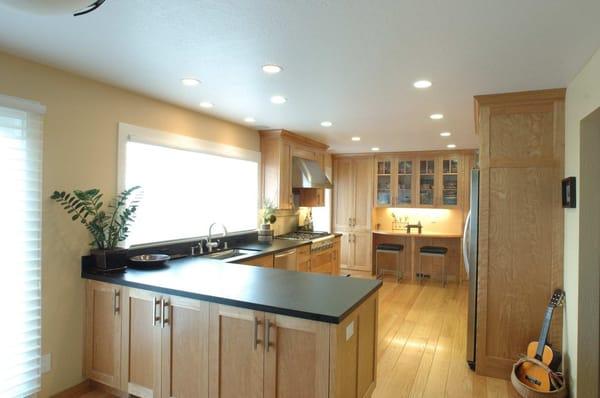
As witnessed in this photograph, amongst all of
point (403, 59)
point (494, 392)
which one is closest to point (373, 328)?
point (494, 392)

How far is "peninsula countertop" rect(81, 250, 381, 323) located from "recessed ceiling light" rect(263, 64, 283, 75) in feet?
4.90

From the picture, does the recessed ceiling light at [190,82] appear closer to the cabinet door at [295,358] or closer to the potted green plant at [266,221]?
the cabinet door at [295,358]

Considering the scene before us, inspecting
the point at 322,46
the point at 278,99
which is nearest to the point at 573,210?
the point at 322,46

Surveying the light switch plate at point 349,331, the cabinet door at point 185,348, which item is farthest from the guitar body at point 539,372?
the cabinet door at point 185,348

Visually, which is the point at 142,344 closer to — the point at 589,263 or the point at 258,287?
the point at 258,287

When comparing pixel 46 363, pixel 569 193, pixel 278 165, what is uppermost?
pixel 278 165

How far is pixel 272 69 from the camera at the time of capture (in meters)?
2.51

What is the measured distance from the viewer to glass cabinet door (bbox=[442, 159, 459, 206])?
6574mm

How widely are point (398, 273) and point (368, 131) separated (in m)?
3.32

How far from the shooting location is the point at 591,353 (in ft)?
7.89

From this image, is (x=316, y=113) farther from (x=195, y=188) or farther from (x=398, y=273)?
(x=398, y=273)

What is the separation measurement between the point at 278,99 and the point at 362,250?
15.1ft

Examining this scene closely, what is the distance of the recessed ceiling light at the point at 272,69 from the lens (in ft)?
8.05

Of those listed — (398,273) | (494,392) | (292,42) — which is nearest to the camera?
(292,42)
